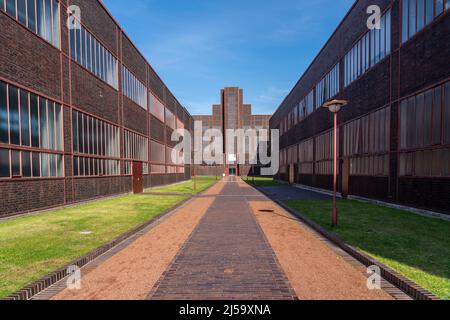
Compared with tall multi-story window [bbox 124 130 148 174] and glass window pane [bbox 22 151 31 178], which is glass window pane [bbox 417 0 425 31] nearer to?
glass window pane [bbox 22 151 31 178]

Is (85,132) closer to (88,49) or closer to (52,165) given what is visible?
(52,165)

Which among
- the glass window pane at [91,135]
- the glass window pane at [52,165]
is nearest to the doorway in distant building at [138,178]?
the glass window pane at [91,135]

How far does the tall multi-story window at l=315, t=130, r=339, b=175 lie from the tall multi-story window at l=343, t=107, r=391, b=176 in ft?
8.92

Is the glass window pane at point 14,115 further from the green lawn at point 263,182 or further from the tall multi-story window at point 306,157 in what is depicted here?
the green lawn at point 263,182

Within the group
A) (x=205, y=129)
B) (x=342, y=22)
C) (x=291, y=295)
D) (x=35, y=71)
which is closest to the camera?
(x=291, y=295)

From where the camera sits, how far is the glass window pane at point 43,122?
11.5m

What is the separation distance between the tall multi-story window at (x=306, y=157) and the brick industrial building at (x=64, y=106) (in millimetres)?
17249

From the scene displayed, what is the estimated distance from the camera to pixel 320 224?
8484mm

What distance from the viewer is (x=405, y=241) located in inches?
251

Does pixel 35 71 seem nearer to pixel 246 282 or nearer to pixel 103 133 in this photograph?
pixel 103 133

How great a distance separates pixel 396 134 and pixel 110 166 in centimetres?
1791

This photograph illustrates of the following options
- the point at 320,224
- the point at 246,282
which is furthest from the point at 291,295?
the point at 320,224

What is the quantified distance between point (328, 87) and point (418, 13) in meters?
10.4

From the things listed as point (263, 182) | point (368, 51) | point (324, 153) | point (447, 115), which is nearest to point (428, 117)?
point (447, 115)
